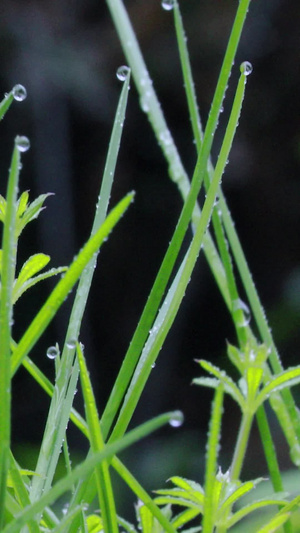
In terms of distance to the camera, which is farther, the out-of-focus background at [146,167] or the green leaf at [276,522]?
the out-of-focus background at [146,167]

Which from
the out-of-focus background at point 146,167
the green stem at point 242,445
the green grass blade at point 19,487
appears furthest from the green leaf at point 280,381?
the out-of-focus background at point 146,167

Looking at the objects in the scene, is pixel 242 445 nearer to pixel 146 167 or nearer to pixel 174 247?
pixel 174 247

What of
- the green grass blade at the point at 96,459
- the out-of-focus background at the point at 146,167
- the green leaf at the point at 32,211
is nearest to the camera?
the green grass blade at the point at 96,459

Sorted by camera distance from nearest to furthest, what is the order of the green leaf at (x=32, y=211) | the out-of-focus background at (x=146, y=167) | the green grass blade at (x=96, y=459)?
the green grass blade at (x=96, y=459) → the green leaf at (x=32, y=211) → the out-of-focus background at (x=146, y=167)

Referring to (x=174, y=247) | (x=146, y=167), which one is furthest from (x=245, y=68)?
(x=146, y=167)

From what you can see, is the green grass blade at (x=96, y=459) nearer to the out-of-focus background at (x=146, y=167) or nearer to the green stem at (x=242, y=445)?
the green stem at (x=242, y=445)

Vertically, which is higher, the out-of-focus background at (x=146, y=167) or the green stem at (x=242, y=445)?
the out-of-focus background at (x=146, y=167)
